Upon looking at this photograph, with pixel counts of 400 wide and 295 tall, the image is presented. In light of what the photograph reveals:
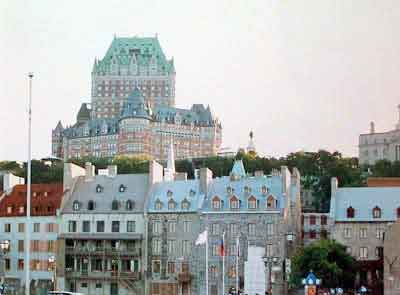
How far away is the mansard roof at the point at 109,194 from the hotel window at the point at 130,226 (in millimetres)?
759

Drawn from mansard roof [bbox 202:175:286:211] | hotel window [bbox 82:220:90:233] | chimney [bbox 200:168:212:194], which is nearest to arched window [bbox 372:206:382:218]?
mansard roof [bbox 202:175:286:211]

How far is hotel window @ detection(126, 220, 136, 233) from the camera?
72875 mm

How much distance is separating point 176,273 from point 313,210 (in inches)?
678

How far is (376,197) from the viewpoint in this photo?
6894 centimetres

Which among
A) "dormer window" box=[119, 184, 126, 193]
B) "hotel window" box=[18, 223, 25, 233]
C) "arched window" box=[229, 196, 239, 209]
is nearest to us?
"arched window" box=[229, 196, 239, 209]

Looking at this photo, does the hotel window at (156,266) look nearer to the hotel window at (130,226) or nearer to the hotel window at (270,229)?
the hotel window at (130,226)

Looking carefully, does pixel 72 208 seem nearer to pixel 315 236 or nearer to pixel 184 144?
pixel 315 236

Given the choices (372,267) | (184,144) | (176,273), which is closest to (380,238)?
(372,267)

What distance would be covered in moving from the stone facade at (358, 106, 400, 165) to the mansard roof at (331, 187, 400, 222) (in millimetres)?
57407

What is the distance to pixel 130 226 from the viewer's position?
2874 inches

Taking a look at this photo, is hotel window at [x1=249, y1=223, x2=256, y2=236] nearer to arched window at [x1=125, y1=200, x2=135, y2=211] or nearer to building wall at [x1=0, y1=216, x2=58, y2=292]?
arched window at [x1=125, y1=200, x2=135, y2=211]

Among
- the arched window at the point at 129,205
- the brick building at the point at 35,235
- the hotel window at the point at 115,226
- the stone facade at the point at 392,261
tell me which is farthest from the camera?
the brick building at the point at 35,235

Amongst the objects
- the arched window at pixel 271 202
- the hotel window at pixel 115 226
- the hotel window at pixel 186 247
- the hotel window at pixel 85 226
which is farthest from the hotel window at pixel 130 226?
the arched window at pixel 271 202

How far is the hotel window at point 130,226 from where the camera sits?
72.9 m
